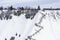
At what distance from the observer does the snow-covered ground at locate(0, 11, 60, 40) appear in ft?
109

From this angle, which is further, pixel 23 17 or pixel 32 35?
pixel 23 17

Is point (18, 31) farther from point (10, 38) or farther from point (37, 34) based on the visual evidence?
point (37, 34)

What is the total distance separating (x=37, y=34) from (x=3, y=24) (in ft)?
57.8

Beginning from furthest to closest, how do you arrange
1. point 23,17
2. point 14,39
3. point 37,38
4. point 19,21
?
point 23,17 → point 19,21 → point 14,39 → point 37,38

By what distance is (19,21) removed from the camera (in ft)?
162

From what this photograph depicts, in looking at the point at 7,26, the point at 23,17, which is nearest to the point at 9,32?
the point at 7,26

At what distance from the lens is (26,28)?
41.8m

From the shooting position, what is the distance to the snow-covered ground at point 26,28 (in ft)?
109

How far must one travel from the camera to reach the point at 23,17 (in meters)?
52.6

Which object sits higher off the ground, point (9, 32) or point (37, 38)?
point (37, 38)

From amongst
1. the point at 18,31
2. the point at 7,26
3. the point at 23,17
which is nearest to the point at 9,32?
the point at 18,31

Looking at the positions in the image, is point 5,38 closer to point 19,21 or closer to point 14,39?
point 14,39

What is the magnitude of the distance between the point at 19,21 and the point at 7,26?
4821 mm

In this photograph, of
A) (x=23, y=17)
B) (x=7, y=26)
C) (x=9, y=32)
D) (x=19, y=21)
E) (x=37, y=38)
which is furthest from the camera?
(x=23, y=17)
